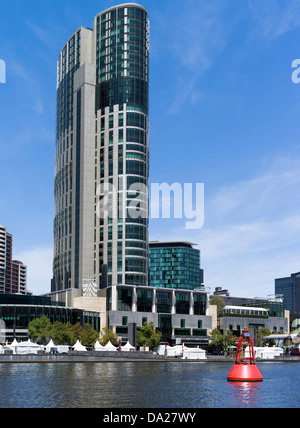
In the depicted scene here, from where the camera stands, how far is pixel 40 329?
189 meters

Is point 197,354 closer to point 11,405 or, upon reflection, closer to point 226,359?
point 226,359

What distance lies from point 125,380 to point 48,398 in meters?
25.4

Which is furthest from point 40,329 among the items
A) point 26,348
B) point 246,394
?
point 246,394

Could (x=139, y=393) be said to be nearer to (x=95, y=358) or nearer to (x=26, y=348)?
(x=26, y=348)

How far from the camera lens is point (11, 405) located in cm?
5775

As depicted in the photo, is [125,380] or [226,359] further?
[226,359]

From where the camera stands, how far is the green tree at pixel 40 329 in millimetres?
186350

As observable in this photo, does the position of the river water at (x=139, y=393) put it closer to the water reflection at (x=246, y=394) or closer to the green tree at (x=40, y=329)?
the water reflection at (x=246, y=394)

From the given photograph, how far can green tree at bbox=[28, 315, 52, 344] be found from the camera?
186350 mm

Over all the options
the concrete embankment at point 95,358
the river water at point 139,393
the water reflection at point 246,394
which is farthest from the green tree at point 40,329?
the water reflection at point 246,394

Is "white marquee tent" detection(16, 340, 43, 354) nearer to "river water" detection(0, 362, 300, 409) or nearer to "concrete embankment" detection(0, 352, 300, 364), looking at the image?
"concrete embankment" detection(0, 352, 300, 364)
